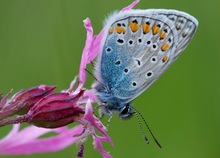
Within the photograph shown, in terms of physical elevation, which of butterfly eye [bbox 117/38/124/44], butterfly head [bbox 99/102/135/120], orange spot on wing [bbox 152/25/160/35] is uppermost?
orange spot on wing [bbox 152/25/160/35]

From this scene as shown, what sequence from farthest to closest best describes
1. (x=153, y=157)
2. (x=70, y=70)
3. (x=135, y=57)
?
(x=70, y=70) → (x=153, y=157) → (x=135, y=57)

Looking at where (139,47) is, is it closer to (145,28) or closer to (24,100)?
(145,28)

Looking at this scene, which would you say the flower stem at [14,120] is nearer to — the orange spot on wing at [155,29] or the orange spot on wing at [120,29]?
the orange spot on wing at [120,29]

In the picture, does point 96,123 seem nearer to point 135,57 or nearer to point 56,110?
point 56,110

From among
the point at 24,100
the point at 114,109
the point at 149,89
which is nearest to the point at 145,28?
the point at 114,109

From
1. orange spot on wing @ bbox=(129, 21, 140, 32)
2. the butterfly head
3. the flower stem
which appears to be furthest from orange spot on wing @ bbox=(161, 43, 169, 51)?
the flower stem

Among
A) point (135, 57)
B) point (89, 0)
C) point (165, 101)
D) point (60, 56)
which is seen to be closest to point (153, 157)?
point (165, 101)

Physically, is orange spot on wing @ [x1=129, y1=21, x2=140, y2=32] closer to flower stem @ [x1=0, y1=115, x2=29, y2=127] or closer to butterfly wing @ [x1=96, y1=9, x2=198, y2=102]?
butterfly wing @ [x1=96, y1=9, x2=198, y2=102]

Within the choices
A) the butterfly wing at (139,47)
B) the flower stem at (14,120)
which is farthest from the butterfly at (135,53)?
the flower stem at (14,120)
